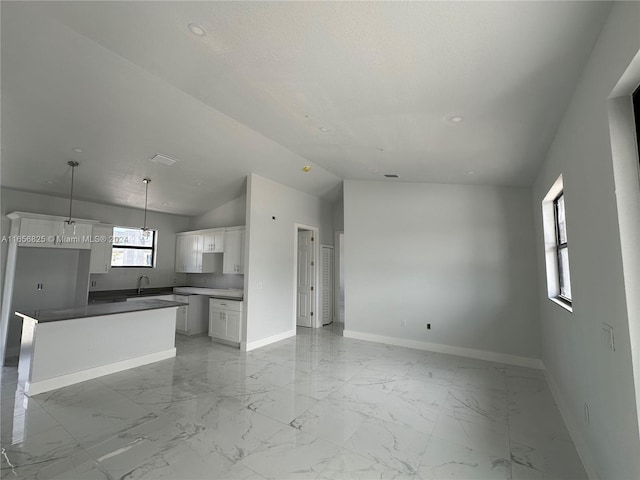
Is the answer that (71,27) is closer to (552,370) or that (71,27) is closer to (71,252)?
(71,252)

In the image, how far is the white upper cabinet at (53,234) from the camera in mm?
4426

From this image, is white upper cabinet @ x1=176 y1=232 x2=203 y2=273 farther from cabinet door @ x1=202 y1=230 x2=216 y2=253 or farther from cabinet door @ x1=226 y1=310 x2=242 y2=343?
cabinet door @ x1=226 y1=310 x2=242 y2=343

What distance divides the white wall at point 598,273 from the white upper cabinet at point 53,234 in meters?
6.16

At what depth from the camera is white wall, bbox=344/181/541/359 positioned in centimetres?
434

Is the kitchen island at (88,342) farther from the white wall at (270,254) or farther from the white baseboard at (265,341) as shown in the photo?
the white wall at (270,254)

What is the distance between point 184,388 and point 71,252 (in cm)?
379

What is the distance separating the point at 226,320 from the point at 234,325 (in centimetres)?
22

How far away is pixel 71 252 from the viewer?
17.2ft

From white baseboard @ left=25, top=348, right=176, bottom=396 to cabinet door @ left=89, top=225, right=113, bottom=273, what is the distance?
2.24 m

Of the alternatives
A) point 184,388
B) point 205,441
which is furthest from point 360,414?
point 184,388

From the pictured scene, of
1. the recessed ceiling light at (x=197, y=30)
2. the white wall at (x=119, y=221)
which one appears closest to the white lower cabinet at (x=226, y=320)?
the white wall at (x=119, y=221)

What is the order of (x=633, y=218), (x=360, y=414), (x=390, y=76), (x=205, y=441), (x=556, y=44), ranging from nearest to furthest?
1. (x=633, y=218)
2. (x=556, y=44)
3. (x=390, y=76)
4. (x=205, y=441)
5. (x=360, y=414)

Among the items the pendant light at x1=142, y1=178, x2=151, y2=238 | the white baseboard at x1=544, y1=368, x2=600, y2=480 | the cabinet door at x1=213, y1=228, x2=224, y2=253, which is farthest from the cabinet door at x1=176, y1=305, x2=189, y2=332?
the white baseboard at x1=544, y1=368, x2=600, y2=480

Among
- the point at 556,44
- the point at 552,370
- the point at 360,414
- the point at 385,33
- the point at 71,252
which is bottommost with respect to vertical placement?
the point at 360,414
